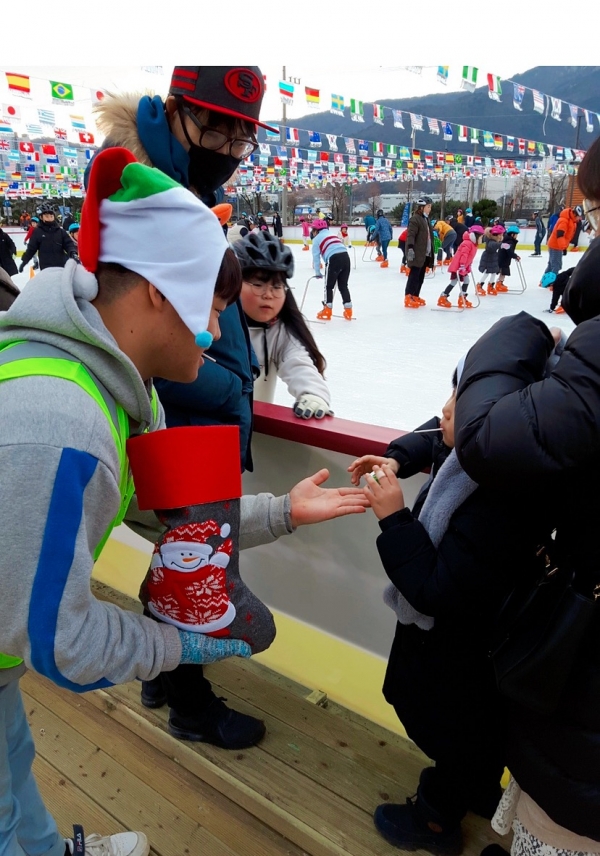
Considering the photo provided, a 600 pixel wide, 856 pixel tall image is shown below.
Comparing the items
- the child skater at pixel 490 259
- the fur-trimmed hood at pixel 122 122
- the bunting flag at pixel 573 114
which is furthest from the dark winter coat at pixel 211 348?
the bunting flag at pixel 573 114

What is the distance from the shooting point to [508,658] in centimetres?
78

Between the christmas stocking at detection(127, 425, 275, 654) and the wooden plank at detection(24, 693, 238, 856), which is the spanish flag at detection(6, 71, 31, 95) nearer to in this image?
the wooden plank at detection(24, 693, 238, 856)

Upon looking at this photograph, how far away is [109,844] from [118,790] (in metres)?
0.16

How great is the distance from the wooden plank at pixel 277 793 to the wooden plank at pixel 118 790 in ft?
0.28

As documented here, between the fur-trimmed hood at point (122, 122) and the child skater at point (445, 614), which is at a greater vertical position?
the fur-trimmed hood at point (122, 122)

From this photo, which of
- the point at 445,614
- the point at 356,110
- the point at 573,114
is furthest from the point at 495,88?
the point at 445,614

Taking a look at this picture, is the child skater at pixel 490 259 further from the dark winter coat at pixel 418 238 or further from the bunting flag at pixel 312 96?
the bunting flag at pixel 312 96

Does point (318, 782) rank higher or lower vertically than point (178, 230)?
lower

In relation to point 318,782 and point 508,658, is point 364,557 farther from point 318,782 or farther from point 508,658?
point 508,658

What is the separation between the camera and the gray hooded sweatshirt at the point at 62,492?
580 millimetres

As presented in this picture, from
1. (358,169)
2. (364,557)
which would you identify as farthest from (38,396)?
(358,169)

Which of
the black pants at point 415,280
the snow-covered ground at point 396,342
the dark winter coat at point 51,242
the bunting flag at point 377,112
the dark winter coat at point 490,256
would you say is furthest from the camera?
the bunting flag at point 377,112

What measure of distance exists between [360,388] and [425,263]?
16.0 feet

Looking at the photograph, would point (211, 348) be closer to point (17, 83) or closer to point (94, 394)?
point (94, 394)
